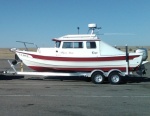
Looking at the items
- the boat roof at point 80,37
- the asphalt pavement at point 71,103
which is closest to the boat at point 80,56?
the boat roof at point 80,37

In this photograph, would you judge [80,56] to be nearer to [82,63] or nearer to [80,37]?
[82,63]

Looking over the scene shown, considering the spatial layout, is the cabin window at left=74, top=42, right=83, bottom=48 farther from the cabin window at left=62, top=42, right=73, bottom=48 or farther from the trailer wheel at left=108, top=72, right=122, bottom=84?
the trailer wheel at left=108, top=72, right=122, bottom=84

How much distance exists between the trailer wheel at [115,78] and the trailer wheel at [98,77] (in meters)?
0.40

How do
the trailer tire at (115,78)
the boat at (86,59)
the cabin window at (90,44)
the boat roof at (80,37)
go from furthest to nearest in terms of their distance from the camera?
the boat roof at (80,37), the cabin window at (90,44), the boat at (86,59), the trailer tire at (115,78)

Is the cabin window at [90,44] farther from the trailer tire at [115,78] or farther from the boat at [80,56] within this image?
the trailer tire at [115,78]

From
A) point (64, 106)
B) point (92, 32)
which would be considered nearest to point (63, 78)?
point (92, 32)

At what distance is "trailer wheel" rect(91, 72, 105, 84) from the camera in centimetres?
1775

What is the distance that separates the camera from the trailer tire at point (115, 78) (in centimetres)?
1773

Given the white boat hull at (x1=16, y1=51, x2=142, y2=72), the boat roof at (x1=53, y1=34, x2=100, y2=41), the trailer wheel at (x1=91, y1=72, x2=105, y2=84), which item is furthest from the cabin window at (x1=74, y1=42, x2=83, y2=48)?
the trailer wheel at (x1=91, y1=72, x2=105, y2=84)

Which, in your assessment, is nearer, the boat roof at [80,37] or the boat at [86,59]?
the boat at [86,59]

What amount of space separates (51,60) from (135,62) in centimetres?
469

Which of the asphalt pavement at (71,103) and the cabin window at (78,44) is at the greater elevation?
the cabin window at (78,44)

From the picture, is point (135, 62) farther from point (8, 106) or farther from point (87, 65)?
point (8, 106)

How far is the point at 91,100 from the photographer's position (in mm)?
11633
